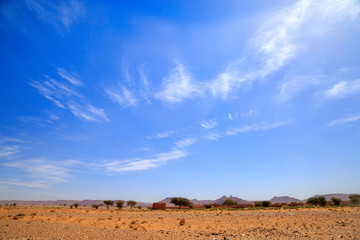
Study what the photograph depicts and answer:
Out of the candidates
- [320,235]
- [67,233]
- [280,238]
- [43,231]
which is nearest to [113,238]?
[67,233]

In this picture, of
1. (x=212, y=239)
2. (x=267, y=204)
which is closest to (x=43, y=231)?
(x=212, y=239)

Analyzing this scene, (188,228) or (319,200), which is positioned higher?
(319,200)

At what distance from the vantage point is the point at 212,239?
598 inches

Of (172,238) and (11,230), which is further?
(11,230)

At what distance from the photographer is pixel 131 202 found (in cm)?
9875

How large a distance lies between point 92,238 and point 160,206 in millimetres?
69872

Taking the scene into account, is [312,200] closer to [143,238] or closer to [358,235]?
[358,235]

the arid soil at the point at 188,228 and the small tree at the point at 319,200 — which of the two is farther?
the small tree at the point at 319,200

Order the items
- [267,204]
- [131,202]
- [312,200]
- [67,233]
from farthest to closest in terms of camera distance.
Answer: [131,202], [312,200], [267,204], [67,233]

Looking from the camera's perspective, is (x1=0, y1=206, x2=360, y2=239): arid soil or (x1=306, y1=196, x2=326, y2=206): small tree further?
(x1=306, y1=196, x2=326, y2=206): small tree

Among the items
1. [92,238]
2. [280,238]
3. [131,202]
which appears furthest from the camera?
[131,202]

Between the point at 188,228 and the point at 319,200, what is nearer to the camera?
the point at 188,228

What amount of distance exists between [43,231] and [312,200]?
97294 mm

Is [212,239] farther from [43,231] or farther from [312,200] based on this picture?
[312,200]
